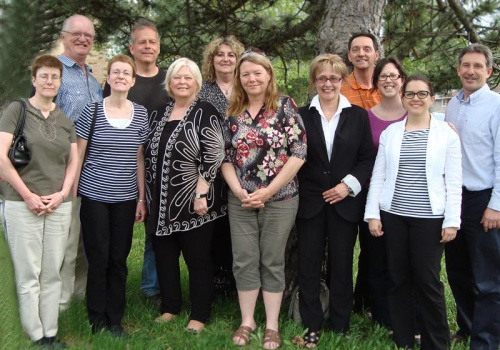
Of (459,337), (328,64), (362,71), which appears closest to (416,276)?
(459,337)

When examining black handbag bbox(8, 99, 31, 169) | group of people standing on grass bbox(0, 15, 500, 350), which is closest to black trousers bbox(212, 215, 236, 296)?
group of people standing on grass bbox(0, 15, 500, 350)

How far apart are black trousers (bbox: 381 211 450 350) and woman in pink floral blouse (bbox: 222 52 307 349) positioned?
74 cm

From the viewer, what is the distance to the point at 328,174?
3467mm

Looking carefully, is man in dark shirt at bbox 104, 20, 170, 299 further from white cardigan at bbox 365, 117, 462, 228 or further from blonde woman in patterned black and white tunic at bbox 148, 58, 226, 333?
white cardigan at bbox 365, 117, 462, 228

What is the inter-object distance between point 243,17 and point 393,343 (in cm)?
483

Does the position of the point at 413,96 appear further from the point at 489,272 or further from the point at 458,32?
the point at 458,32

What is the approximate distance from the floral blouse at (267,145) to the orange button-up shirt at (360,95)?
2.27 feet

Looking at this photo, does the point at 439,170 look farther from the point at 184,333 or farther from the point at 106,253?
the point at 106,253

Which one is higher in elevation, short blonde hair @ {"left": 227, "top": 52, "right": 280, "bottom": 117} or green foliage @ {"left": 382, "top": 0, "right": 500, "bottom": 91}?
green foliage @ {"left": 382, "top": 0, "right": 500, "bottom": 91}

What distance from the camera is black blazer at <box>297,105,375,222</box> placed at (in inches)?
136

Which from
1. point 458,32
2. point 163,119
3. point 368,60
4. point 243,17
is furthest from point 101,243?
point 458,32

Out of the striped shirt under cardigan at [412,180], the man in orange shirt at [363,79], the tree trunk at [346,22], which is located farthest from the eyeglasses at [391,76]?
the tree trunk at [346,22]

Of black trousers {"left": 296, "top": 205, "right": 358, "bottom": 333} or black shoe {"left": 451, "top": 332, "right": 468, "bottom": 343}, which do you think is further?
black shoe {"left": 451, "top": 332, "right": 468, "bottom": 343}

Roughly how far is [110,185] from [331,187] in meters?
1.57
